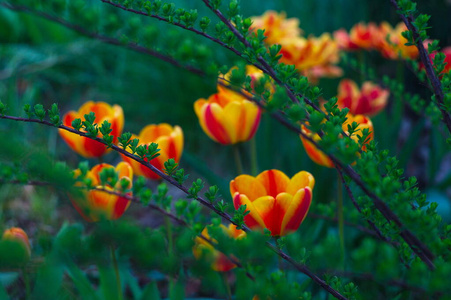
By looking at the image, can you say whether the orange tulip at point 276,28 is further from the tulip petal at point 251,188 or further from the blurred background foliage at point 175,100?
the tulip petal at point 251,188

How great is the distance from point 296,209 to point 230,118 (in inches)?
8.3

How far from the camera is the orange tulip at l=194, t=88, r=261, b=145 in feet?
2.04

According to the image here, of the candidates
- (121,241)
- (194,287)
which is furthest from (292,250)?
(194,287)

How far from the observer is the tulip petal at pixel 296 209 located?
451mm

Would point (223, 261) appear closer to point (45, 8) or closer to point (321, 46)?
point (45, 8)

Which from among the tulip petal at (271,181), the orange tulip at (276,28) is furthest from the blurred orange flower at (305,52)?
the tulip petal at (271,181)

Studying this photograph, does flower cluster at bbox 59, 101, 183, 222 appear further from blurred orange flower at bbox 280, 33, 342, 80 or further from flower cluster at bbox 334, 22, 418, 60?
flower cluster at bbox 334, 22, 418, 60

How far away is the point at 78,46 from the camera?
178 centimetres

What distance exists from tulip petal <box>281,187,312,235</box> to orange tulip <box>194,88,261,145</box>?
19 centimetres

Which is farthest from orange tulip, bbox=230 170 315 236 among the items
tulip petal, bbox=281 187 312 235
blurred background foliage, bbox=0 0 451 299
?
blurred background foliage, bbox=0 0 451 299

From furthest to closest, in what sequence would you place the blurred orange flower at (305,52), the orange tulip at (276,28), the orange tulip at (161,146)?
the orange tulip at (276,28) < the blurred orange flower at (305,52) < the orange tulip at (161,146)

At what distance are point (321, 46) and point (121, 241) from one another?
845mm

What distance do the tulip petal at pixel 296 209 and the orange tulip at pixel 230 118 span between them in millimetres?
189

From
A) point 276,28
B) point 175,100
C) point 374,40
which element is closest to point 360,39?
point 374,40
